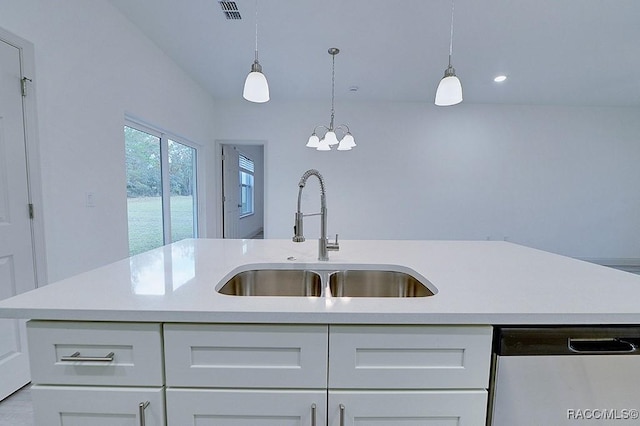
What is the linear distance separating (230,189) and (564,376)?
4.84 meters

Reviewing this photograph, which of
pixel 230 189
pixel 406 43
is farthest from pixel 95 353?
pixel 230 189

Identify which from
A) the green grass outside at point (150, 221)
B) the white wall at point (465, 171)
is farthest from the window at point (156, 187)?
the white wall at point (465, 171)

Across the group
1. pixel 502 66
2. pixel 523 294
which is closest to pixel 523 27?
pixel 502 66

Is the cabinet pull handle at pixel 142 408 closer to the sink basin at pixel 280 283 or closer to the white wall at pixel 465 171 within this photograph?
the sink basin at pixel 280 283

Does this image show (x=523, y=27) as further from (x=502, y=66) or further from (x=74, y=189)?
(x=74, y=189)

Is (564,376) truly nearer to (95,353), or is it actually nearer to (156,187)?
(95,353)

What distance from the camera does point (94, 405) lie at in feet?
2.41

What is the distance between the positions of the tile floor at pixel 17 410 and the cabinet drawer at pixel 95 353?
1.19 metres

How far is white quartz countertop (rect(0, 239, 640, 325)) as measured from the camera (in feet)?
2.33

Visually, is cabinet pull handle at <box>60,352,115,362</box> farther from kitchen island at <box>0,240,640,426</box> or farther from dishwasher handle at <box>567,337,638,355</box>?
dishwasher handle at <box>567,337,638,355</box>

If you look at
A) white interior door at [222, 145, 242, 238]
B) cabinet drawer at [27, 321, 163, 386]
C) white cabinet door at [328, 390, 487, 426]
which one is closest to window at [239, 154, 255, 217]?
white interior door at [222, 145, 242, 238]

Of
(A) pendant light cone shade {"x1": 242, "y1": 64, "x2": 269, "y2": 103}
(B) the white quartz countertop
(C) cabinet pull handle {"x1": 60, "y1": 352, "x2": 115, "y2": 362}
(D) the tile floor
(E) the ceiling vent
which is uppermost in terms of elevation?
(E) the ceiling vent

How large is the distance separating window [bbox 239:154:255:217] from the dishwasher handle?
5749 millimetres

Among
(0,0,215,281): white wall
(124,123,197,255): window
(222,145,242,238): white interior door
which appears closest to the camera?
(0,0,215,281): white wall
